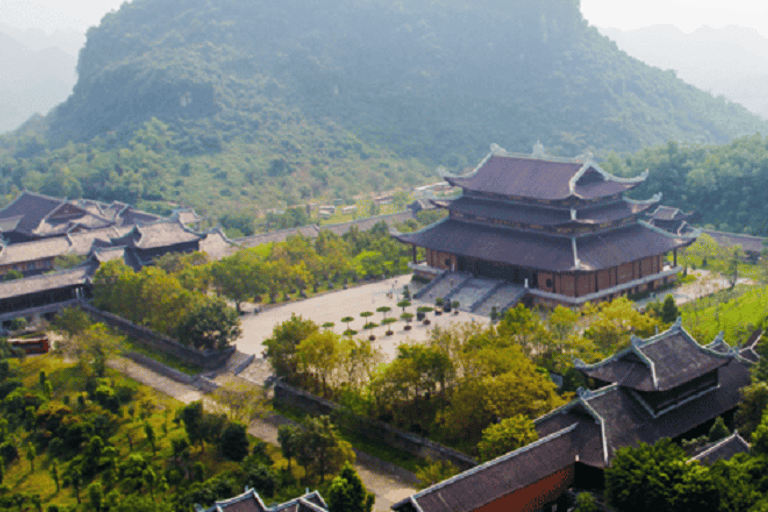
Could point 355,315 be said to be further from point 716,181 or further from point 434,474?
point 716,181

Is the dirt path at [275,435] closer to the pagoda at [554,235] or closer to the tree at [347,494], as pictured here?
the tree at [347,494]

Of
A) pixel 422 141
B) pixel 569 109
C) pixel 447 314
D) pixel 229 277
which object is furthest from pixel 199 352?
pixel 569 109

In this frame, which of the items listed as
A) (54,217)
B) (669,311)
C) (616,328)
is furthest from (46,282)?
(669,311)

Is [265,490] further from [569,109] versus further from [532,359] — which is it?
[569,109]

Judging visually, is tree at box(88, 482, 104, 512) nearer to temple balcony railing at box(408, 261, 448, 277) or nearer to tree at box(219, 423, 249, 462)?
tree at box(219, 423, 249, 462)

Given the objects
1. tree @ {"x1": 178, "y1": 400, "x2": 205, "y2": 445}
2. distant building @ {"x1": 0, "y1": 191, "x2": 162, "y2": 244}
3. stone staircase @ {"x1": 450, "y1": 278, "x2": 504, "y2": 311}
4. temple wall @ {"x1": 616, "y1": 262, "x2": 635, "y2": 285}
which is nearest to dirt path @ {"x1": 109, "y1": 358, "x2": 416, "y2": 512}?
tree @ {"x1": 178, "y1": 400, "x2": 205, "y2": 445}

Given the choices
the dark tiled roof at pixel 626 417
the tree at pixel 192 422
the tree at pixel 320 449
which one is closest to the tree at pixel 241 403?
the tree at pixel 192 422
